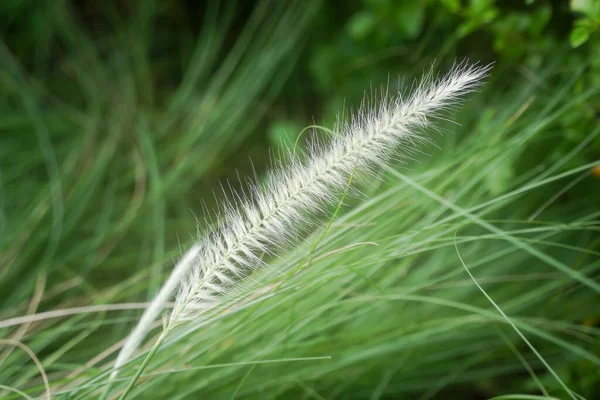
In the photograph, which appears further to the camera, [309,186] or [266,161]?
[266,161]

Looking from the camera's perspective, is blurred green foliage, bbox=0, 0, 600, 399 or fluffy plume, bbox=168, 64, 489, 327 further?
blurred green foliage, bbox=0, 0, 600, 399

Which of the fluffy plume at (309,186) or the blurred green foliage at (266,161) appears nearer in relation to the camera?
the fluffy plume at (309,186)

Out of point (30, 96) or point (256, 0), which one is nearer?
point (30, 96)

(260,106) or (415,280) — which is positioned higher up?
(260,106)

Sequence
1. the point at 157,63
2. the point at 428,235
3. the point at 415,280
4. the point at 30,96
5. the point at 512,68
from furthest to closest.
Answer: the point at 157,63
the point at 30,96
the point at 512,68
the point at 415,280
the point at 428,235

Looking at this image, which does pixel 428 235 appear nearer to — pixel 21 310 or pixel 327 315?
pixel 327 315

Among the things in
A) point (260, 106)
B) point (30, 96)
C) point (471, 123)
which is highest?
point (30, 96)

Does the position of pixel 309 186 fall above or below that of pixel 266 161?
below

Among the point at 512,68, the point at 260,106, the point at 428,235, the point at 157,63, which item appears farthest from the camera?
the point at 157,63

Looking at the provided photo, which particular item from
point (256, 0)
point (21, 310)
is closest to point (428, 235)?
point (21, 310)
